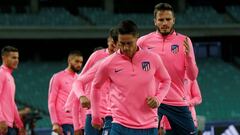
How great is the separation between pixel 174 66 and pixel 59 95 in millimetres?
3598

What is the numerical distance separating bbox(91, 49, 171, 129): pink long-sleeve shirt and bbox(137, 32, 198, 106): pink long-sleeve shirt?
917mm

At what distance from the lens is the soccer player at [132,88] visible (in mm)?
5820

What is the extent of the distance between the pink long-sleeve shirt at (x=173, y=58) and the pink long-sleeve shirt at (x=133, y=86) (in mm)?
917

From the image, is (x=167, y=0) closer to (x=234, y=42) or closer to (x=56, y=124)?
(x=234, y=42)

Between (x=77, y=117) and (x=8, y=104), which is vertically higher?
(x=8, y=104)

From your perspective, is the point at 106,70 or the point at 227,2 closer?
the point at 106,70

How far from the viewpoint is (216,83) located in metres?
27.0

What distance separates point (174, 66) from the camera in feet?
22.7

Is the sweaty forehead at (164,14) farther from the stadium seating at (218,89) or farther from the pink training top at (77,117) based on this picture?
the stadium seating at (218,89)

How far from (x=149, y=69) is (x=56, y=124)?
4326 mm

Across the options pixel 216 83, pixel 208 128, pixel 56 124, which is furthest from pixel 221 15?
pixel 56 124

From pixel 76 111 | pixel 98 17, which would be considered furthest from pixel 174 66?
pixel 98 17

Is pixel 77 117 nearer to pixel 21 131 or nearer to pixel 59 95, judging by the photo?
pixel 21 131

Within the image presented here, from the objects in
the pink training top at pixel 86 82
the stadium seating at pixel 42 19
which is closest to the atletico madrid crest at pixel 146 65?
the pink training top at pixel 86 82
